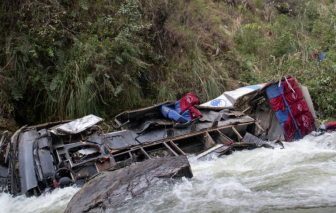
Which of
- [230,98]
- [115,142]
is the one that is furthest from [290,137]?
[115,142]

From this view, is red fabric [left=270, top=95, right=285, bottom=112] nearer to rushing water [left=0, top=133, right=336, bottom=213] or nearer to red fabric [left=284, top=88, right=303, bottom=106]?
red fabric [left=284, top=88, right=303, bottom=106]

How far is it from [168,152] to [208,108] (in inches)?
82.3

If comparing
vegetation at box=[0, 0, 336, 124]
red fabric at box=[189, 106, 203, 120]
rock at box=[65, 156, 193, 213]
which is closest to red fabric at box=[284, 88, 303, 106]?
vegetation at box=[0, 0, 336, 124]

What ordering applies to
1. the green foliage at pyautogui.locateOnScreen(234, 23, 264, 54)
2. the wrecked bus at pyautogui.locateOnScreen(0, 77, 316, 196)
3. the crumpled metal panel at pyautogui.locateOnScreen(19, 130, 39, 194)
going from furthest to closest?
1. the green foliage at pyautogui.locateOnScreen(234, 23, 264, 54)
2. the wrecked bus at pyautogui.locateOnScreen(0, 77, 316, 196)
3. the crumpled metal panel at pyautogui.locateOnScreen(19, 130, 39, 194)

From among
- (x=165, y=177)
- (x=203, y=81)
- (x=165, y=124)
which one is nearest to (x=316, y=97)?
(x=203, y=81)

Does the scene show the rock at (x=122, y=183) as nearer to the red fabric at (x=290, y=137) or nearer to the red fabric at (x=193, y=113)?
the red fabric at (x=193, y=113)

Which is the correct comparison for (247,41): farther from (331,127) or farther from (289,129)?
(289,129)

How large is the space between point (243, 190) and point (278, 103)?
3.75 m

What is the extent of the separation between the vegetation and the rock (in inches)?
143

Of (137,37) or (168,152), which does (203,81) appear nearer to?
(137,37)

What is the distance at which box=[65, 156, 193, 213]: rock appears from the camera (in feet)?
12.6

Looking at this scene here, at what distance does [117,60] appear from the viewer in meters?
8.20

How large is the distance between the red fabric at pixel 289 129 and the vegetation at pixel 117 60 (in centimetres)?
233

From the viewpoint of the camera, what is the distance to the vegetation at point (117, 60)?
778cm
